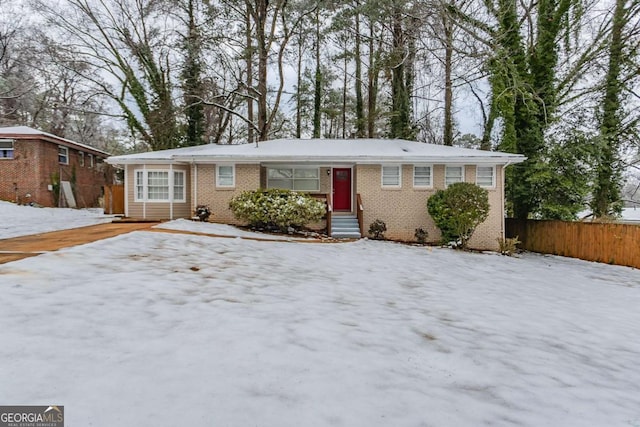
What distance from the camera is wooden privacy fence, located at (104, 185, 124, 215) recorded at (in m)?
16.4

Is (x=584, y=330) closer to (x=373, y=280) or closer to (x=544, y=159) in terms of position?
(x=373, y=280)

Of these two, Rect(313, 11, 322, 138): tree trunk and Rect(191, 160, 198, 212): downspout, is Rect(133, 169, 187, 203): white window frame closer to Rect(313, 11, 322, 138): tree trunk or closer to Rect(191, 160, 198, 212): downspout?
Rect(191, 160, 198, 212): downspout

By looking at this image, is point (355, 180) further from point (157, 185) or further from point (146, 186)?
point (146, 186)

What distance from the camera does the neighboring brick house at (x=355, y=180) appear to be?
1240 centimetres

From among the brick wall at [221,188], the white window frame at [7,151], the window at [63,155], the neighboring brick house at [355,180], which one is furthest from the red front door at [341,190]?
the white window frame at [7,151]

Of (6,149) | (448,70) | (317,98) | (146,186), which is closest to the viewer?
(146,186)

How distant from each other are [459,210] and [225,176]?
8867mm

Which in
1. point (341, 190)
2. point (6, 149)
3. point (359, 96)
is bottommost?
point (341, 190)

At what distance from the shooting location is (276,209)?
1123cm

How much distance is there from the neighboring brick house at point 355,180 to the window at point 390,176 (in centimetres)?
1

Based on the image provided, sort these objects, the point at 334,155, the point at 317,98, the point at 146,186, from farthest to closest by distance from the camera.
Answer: the point at 317,98 < the point at 146,186 < the point at 334,155

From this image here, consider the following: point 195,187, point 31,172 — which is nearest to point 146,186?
point 195,187

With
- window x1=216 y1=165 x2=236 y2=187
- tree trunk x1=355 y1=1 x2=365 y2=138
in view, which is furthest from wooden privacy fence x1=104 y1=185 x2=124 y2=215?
tree trunk x1=355 y1=1 x2=365 y2=138

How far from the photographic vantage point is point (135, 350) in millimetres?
2525
